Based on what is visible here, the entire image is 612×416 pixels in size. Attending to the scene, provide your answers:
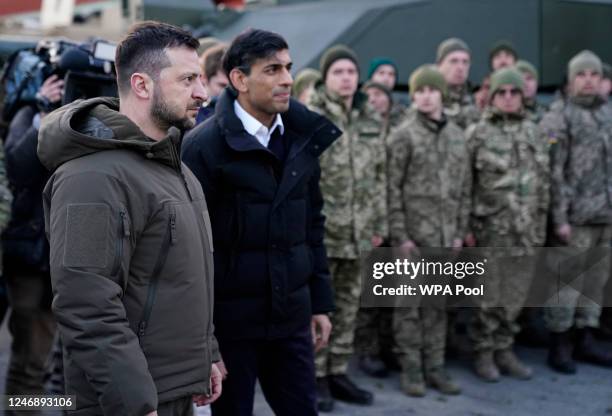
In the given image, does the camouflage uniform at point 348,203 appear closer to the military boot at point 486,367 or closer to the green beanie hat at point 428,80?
the green beanie hat at point 428,80

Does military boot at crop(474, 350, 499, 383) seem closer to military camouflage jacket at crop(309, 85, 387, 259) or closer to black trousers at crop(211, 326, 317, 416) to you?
military camouflage jacket at crop(309, 85, 387, 259)

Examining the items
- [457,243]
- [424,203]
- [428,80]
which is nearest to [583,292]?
[457,243]

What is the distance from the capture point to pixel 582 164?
19.7 ft

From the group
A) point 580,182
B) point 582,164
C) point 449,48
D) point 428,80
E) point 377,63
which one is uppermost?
point 449,48

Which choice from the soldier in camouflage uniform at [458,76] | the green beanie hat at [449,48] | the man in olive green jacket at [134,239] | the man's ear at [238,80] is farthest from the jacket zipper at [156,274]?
the green beanie hat at [449,48]

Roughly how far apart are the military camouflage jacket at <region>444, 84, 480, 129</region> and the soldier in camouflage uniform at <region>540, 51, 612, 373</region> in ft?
1.78

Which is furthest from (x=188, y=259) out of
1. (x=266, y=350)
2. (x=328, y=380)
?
(x=328, y=380)

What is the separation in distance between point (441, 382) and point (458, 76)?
7.73 feet

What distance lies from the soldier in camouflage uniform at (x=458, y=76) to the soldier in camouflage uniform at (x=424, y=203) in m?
0.92

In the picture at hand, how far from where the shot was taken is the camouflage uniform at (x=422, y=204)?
5.47 metres

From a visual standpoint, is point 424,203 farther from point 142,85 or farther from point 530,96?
point 142,85

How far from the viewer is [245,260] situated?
3344 mm

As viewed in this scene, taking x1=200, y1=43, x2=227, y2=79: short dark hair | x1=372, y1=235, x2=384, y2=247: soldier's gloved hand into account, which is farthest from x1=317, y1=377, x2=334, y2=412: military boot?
x1=200, y1=43, x2=227, y2=79: short dark hair

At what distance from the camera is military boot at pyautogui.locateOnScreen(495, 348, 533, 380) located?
580 centimetres
